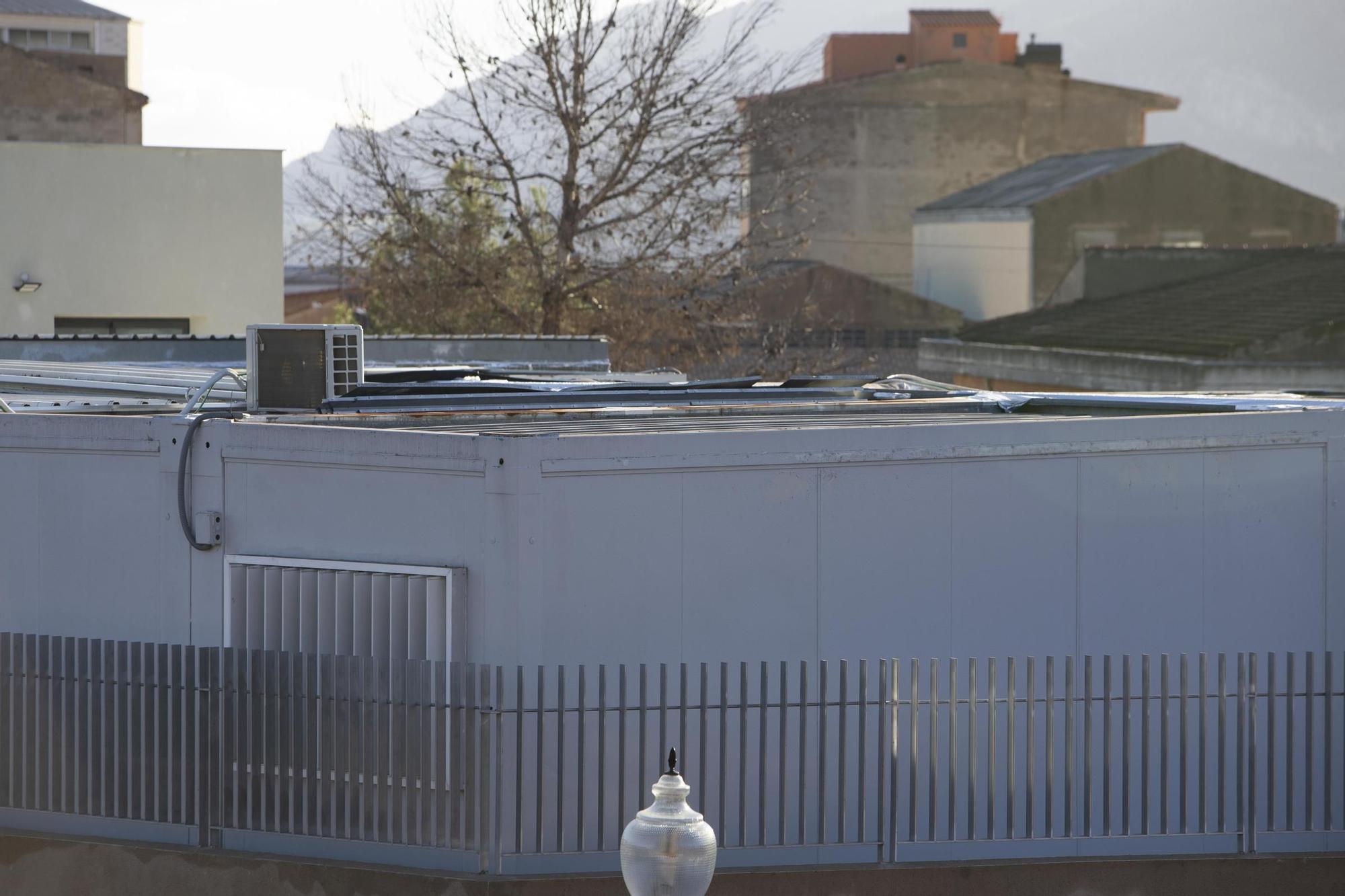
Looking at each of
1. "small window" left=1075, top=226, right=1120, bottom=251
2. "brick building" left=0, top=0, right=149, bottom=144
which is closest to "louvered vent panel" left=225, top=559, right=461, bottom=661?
"brick building" left=0, top=0, right=149, bottom=144

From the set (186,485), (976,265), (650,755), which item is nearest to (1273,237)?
(976,265)

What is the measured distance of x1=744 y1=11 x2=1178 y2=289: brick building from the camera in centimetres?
5569

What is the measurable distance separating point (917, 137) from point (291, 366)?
46751 millimetres

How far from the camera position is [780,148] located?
5153 centimetres

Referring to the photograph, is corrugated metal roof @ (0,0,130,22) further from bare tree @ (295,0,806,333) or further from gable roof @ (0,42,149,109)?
bare tree @ (295,0,806,333)

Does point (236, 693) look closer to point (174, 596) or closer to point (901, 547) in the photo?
point (174, 596)

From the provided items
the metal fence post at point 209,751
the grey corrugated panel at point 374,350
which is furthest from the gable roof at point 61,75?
the metal fence post at point 209,751

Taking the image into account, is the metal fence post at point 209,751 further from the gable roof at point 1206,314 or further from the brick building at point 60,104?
the brick building at point 60,104

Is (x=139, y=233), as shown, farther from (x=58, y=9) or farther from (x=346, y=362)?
(x=58, y=9)

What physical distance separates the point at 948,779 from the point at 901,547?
49.4 inches

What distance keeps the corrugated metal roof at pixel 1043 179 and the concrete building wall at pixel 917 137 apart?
2233 mm

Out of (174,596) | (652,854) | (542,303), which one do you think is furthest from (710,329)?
(652,854)

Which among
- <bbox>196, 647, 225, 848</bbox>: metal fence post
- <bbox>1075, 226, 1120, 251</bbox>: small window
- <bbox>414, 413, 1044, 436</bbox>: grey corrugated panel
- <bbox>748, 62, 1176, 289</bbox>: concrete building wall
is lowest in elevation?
<bbox>196, 647, 225, 848</bbox>: metal fence post

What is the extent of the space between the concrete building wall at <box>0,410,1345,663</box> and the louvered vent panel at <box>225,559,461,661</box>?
0.12 meters
